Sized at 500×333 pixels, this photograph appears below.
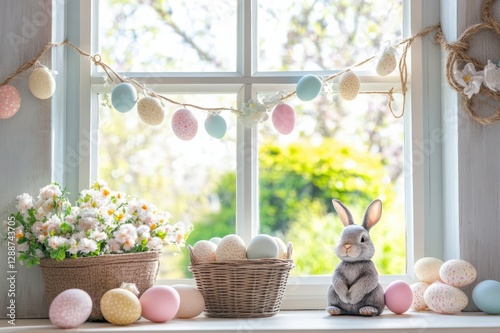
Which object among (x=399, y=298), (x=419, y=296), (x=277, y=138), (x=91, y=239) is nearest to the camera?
(x=91, y=239)

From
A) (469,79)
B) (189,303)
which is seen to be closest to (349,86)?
(469,79)

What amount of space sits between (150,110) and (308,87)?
52cm

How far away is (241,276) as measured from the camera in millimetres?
2201

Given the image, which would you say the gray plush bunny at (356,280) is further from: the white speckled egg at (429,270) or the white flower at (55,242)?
the white flower at (55,242)

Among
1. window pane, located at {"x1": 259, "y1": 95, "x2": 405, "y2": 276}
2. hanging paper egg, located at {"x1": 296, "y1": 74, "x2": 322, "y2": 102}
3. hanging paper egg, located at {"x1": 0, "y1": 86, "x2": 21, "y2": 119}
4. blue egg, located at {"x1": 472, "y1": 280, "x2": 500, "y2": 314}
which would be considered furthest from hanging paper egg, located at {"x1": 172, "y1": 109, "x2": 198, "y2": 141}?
blue egg, located at {"x1": 472, "y1": 280, "x2": 500, "y2": 314}

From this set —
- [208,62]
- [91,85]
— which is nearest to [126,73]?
[91,85]

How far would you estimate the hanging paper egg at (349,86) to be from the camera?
8.06ft

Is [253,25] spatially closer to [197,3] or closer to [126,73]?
[197,3]

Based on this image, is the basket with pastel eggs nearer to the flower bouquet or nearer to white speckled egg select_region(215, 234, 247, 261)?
white speckled egg select_region(215, 234, 247, 261)

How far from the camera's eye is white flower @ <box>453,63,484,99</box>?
235 centimetres

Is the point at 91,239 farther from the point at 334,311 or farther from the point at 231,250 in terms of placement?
the point at 334,311

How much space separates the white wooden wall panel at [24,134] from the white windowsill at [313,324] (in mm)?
104

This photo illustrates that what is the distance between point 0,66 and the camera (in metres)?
2.40

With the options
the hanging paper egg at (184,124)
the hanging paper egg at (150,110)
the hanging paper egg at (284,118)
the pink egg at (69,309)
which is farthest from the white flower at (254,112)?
the pink egg at (69,309)
